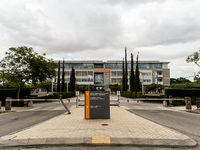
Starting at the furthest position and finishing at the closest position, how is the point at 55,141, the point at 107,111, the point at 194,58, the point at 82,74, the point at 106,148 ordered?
the point at 82,74, the point at 194,58, the point at 107,111, the point at 55,141, the point at 106,148

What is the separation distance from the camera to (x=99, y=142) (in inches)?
180

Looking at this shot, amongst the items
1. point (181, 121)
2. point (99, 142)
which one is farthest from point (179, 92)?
point (99, 142)

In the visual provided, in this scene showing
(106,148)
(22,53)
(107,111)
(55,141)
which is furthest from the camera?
(22,53)

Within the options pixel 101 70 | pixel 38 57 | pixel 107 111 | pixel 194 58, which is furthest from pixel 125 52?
pixel 107 111

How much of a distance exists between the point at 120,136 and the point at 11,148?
3.27 metres

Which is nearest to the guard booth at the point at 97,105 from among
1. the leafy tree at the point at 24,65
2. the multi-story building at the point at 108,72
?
the leafy tree at the point at 24,65

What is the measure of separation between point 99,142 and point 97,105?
3.73 meters

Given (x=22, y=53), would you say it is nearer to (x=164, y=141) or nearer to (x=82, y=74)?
(x=164, y=141)

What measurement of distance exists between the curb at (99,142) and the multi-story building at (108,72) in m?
80.1

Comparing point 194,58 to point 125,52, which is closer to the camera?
point 194,58

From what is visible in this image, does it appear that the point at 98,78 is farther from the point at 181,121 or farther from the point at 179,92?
the point at 181,121

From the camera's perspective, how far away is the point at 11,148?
4465 millimetres

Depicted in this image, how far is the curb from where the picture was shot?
4598 millimetres

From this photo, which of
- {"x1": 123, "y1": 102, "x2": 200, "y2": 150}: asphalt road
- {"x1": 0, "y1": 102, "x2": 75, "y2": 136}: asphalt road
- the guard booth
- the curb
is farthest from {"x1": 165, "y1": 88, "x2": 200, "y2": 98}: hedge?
the curb
